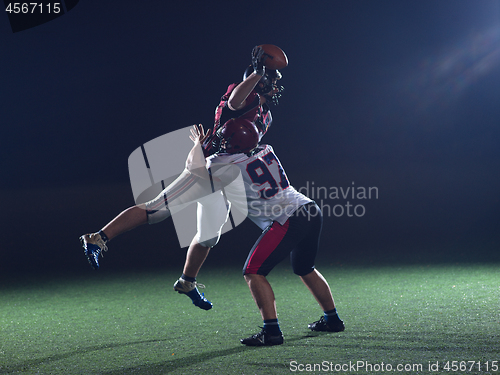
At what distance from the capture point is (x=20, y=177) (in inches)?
277

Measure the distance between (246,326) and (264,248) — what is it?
0.63 m

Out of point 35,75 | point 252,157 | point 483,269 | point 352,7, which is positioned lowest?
point 483,269

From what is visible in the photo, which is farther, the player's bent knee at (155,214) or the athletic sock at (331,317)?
the athletic sock at (331,317)

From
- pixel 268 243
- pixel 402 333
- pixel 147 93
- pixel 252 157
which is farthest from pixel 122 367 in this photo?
pixel 147 93

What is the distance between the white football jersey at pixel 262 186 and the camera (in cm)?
248

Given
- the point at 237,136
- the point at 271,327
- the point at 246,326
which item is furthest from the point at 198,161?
the point at 246,326

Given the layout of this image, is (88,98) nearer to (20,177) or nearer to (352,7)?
(20,177)

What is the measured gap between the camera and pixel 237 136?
246 centimetres

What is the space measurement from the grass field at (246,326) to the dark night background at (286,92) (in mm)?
2739

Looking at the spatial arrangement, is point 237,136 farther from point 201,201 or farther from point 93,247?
point 93,247

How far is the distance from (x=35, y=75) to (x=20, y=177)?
144 cm

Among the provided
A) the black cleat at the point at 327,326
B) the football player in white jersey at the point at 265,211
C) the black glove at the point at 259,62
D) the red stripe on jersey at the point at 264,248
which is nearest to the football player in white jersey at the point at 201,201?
the black glove at the point at 259,62

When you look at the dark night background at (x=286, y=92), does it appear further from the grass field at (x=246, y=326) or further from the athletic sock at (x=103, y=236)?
the athletic sock at (x=103, y=236)

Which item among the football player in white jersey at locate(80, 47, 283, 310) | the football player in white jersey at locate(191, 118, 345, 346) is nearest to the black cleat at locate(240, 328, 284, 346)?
the football player in white jersey at locate(191, 118, 345, 346)
